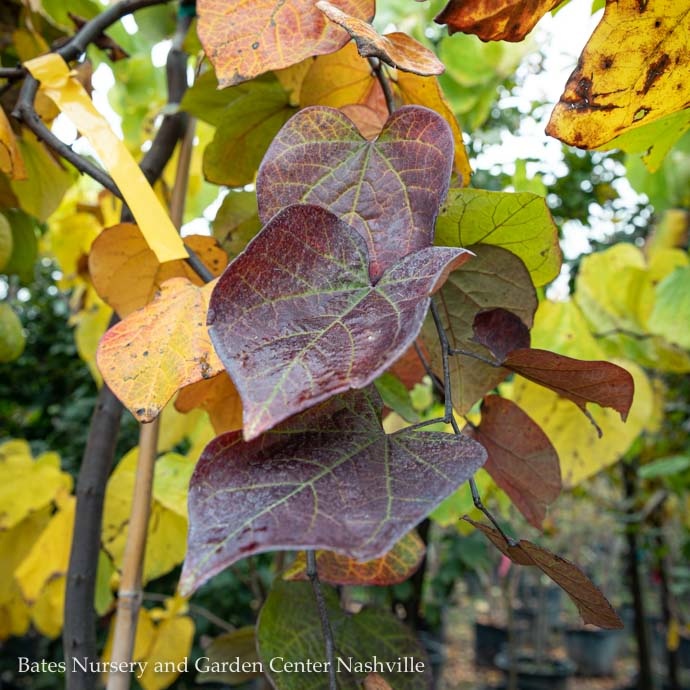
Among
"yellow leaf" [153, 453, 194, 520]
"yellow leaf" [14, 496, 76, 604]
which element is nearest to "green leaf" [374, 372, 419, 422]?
"yellow leaf" [153, 453, 194, 520]

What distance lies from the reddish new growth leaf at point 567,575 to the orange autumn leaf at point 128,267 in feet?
0.62

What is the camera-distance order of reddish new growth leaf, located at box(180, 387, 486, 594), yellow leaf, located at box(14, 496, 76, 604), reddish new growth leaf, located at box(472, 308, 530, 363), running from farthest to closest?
yellow leaf, located at box(14, 496, 76, 604) → reddish new growth leaf, located at box(472, 308, 530, 363) → reddish new growth leaf, located at box(180, 387, 486, 594)

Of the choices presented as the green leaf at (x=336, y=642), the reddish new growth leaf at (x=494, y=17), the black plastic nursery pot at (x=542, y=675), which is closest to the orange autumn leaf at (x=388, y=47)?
the reddish new growth leaf at (x=494, y=17)

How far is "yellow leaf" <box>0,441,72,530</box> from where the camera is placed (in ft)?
2.29

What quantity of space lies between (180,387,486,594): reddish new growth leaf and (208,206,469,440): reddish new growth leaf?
2 centimetres

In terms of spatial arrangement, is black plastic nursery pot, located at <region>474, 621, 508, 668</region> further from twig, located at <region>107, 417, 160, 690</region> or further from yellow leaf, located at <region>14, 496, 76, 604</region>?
twig, located at <region>107, 417, 160, 690</region>

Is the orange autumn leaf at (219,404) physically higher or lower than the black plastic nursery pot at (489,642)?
higher

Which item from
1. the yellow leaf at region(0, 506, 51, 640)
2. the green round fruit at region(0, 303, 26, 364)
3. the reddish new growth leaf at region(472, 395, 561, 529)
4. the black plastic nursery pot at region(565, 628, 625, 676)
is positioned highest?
the reddish new growth leaf at region(472, 395, 561, 529)

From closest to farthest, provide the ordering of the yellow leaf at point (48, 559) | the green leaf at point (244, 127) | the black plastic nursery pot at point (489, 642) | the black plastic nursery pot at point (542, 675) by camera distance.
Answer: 1. the green leaf at point (244, 127)
2. the yellow leaf at point (48, 559)
3. the black plastic nursery pot at point (542, 675)
4. the black plastic nursery pot at point (489, 642)

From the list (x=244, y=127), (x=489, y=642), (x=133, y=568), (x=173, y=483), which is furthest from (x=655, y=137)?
(x=489, y=642)

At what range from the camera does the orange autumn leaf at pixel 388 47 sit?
0.20 m

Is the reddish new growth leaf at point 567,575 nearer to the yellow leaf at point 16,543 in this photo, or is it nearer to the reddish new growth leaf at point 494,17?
the reddish new growth leaf at point 494,17

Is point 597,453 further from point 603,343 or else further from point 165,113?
point 165,113

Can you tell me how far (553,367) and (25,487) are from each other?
0.66 meters
